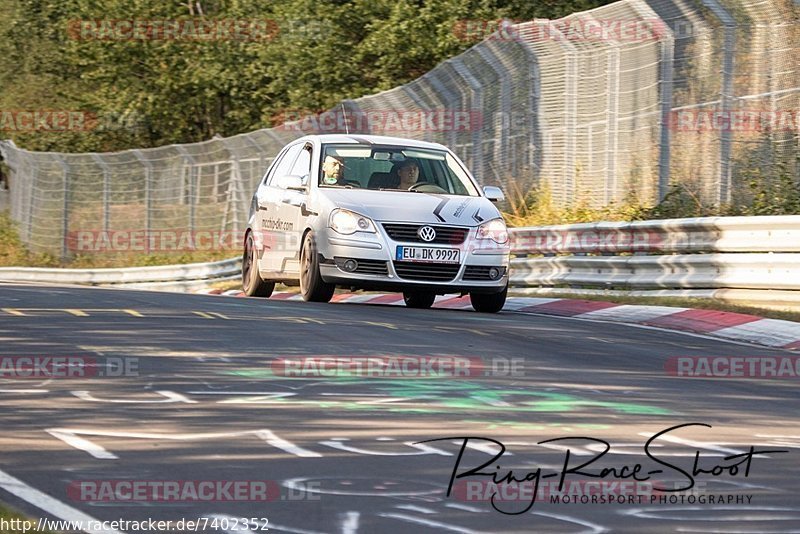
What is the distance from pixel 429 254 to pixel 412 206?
0.51 m

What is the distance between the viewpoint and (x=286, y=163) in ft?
57.9

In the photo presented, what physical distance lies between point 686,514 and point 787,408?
325 centimetres

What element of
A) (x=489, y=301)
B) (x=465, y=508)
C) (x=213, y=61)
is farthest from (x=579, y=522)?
(x=213, y=61)

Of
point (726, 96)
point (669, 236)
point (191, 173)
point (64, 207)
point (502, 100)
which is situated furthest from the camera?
point (64, 207)

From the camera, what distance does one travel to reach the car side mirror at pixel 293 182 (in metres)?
16.1

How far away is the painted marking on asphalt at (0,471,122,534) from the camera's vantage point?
18.3 ft

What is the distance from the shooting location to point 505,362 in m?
10.6

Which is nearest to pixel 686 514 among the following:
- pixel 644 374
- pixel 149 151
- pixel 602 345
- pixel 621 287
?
pixel 644 374

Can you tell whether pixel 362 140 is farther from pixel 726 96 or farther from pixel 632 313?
pixel 726 96

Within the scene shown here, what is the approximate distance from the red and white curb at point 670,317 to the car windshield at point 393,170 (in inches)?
62.3

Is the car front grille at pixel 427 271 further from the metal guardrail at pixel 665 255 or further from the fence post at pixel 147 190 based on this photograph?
the fence post at pixel 147 190

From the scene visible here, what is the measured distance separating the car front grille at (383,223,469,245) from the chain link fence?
4097mm

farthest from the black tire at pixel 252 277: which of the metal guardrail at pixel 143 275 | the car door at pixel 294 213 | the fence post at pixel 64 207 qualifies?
the fence post at pixel 64 207

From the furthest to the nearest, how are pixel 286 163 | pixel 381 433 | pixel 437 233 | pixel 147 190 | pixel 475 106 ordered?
pixel 147 190 → pixel 475 106 → pixel 286 163 → pixel 437 233 → pixel 381 433
